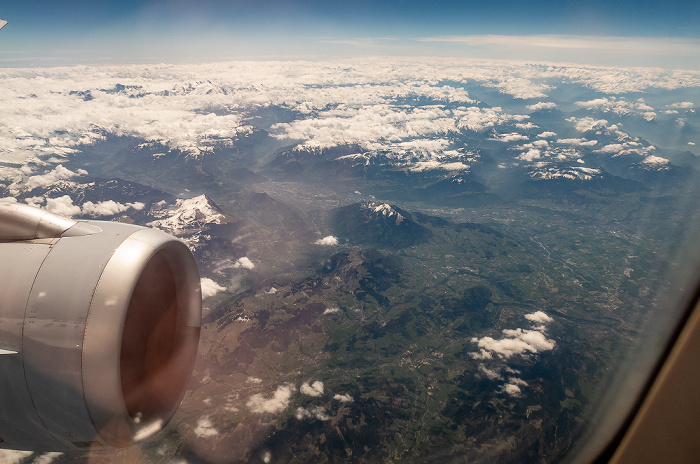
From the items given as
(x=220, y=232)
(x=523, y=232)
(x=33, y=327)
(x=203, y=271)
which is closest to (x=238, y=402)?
(x=203, y=271)

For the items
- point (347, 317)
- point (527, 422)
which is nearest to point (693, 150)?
point (527, 422)

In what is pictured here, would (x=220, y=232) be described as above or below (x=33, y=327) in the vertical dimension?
below

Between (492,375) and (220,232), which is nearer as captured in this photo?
(492,375)

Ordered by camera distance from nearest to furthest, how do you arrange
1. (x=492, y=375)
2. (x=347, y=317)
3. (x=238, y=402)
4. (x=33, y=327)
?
(x=33, y=327) < (x=238, y=402) < (x=492, y=375) < (x=347, y=317)

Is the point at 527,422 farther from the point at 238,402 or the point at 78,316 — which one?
the point at 78,316

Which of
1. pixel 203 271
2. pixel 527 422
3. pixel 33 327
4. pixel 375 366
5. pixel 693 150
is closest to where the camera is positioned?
pixel 33 327

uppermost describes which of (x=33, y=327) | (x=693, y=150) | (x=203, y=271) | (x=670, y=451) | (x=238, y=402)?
(x=693, y=150)
